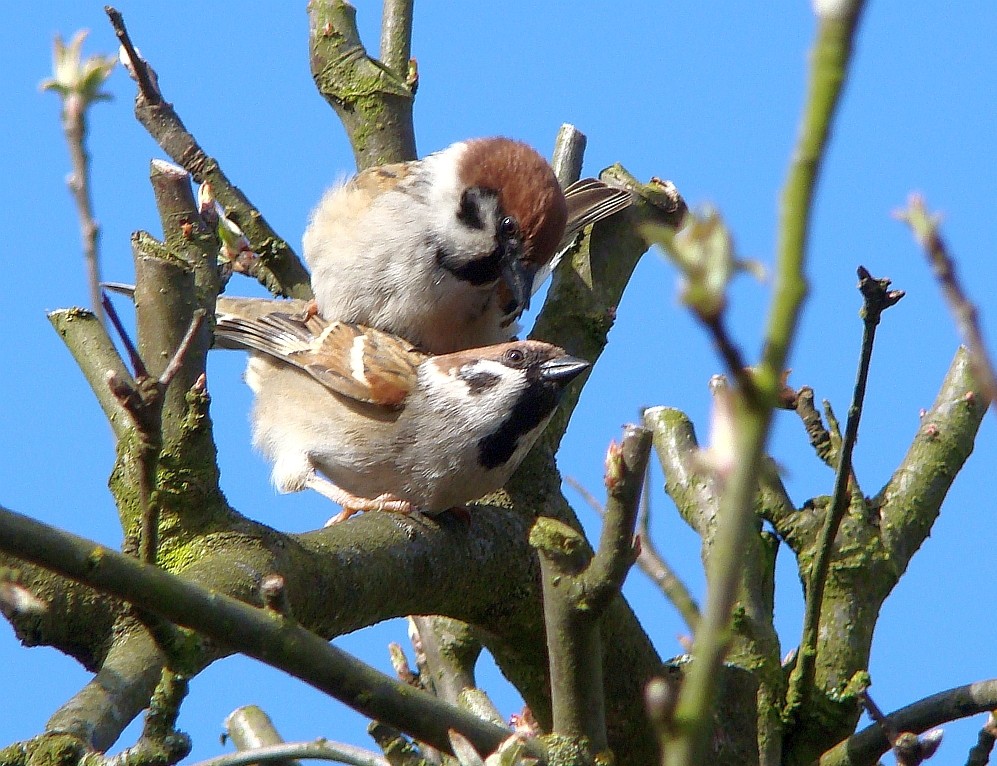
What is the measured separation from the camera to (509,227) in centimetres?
417

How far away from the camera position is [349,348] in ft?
13.0

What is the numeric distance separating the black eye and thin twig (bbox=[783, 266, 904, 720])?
1557mm

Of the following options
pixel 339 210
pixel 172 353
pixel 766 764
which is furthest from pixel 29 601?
pixel 339 210

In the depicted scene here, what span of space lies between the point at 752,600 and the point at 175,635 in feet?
6.56

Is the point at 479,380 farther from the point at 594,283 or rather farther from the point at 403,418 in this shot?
the point at 594,283

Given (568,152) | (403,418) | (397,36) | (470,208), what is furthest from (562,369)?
(397,36)

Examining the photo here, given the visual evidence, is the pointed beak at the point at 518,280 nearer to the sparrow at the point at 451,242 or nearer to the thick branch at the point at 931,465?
the sparrow at the point at 451,242

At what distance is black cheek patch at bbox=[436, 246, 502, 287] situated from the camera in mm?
4152

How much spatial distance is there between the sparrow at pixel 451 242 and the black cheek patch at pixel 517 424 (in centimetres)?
54

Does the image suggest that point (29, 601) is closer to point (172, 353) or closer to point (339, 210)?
point (172, 353)

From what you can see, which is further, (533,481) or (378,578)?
(533,481)

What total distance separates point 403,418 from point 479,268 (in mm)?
687

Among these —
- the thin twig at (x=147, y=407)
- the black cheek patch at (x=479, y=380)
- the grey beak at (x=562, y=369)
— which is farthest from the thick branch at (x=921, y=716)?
the thin twig at (x=147, y=407)

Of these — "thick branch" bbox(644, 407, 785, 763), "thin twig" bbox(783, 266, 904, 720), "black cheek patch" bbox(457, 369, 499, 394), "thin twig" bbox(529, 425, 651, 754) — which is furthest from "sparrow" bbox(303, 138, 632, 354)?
"thin twig" bbox(529, 425, 651, 754)
